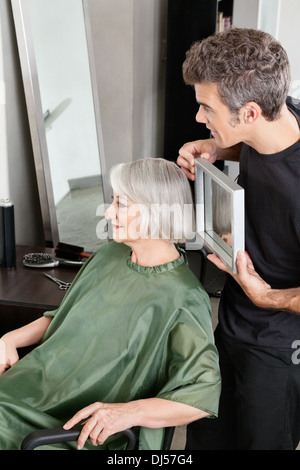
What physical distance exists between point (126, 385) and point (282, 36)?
17.0 feet

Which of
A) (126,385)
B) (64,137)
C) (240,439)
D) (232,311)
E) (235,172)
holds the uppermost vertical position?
(64,137)

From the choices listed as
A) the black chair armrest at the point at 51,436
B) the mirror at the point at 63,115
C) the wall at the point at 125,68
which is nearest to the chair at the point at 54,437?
the black chair armrest at the point at 51,436

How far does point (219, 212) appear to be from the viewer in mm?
1651

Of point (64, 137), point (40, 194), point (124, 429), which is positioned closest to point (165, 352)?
point (124, 429)

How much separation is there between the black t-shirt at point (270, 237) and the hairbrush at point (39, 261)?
33.5 inches

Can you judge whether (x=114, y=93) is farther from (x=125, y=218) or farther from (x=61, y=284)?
(x=125, y=218)

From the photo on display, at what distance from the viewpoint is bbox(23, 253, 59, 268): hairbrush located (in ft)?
7.86

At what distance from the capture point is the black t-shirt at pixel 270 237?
1591 mm

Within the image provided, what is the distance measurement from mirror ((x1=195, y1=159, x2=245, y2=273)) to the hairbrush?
82cm

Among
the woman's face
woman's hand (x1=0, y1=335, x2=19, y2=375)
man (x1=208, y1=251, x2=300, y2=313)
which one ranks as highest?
the woman's face

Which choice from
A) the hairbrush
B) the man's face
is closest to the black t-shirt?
the man's face

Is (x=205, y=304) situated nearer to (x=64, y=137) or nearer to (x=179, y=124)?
(x=64, y=137)

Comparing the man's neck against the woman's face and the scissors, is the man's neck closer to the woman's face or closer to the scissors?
the woman's face

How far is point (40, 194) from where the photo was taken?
2.84 metres
